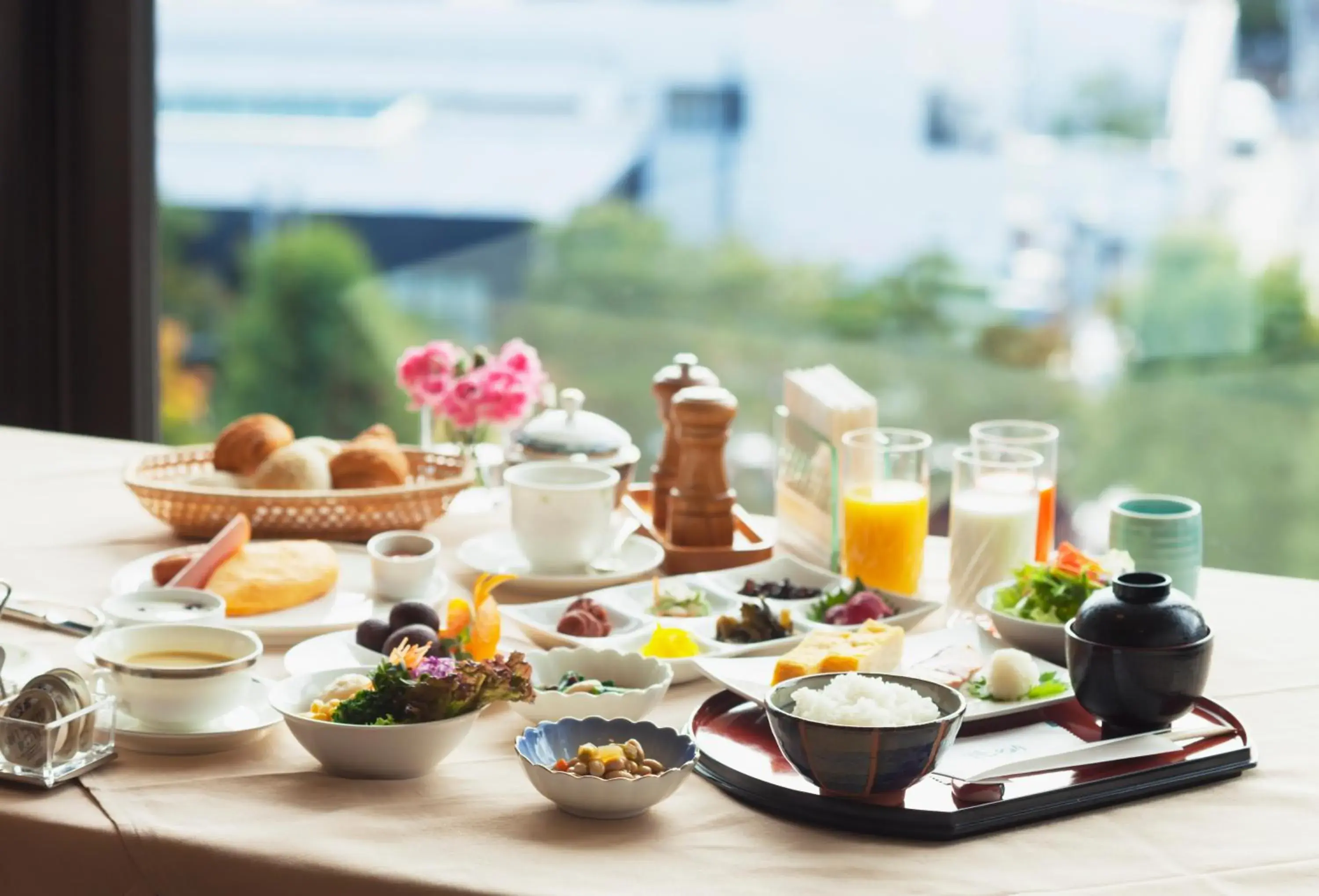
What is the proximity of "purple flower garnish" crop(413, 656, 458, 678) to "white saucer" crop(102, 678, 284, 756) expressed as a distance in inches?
4.9

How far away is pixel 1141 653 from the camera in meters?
1.12

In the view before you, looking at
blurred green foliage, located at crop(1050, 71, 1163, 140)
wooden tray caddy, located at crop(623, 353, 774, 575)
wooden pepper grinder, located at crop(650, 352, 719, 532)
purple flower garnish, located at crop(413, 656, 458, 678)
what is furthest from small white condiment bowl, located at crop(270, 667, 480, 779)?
blurred green foliage, located at crop(1050, 71, 1163, 140)

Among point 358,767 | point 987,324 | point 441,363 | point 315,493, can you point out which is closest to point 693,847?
point 358,767

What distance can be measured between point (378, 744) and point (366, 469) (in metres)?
0.79

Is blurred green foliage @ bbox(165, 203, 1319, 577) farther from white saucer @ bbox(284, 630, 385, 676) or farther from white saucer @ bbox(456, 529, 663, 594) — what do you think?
white saucer @ bbox(284, 630, 385, 676)

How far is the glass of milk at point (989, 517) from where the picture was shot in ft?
5.07

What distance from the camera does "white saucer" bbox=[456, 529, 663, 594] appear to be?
5.27 feet

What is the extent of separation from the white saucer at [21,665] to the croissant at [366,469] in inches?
20.3

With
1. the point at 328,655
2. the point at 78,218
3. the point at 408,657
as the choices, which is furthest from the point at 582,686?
the point at 78,218

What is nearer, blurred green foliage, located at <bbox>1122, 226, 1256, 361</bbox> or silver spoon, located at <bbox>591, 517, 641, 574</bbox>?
silver spoon, located at <bbox>591, 517, 641, 574</bbox>

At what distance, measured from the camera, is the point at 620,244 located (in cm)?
760

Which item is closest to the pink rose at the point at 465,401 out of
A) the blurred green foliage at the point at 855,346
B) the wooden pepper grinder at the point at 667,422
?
the wooden pepper grinder at the point at 667,422

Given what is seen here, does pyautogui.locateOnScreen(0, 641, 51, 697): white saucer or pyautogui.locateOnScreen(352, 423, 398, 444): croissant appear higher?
pyautogui.locateOnScreen(352, 423, 398, 444): croissant

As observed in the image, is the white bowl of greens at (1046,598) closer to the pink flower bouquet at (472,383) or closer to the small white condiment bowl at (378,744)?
the small white condiment bowl at (378,744)
